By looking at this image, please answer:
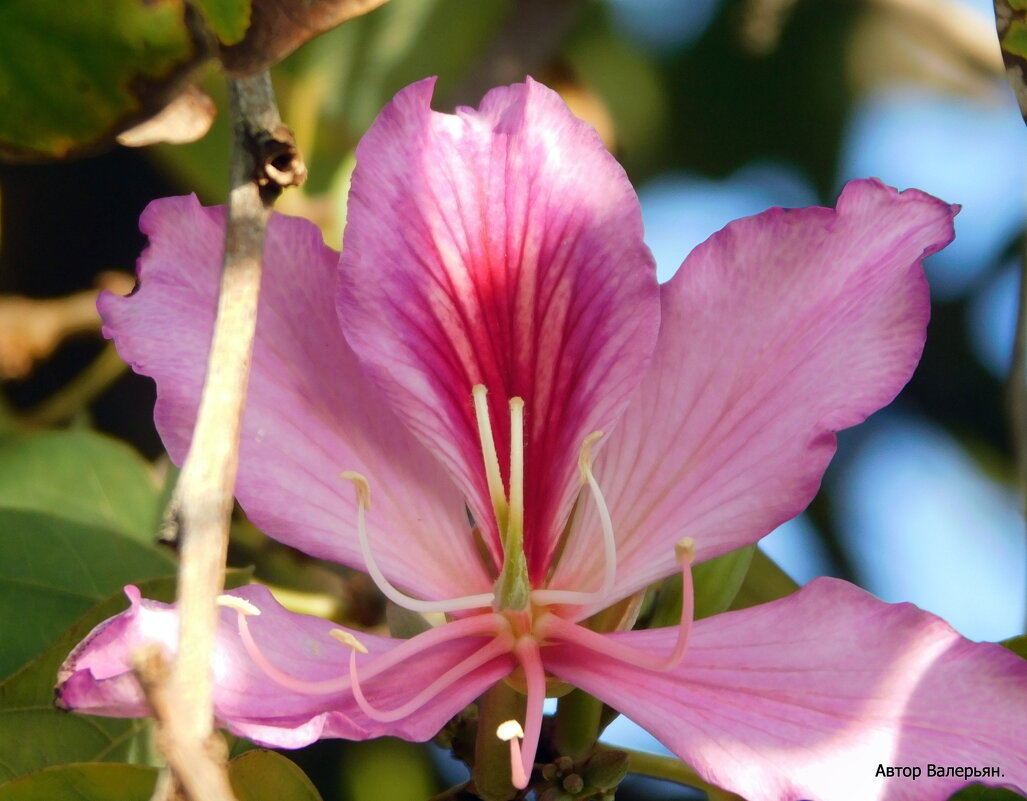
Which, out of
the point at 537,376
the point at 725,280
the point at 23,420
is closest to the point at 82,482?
the point at 23,420

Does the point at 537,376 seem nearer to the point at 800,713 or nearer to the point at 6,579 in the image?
the point at 800,713

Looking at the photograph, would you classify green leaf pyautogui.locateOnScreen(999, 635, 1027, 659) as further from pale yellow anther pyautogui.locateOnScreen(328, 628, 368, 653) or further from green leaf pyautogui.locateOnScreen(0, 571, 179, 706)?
green leaf pyautogui.locateOnScreen(0, 571, 179, 706)

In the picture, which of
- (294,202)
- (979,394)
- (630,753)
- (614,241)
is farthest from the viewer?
(979,394)

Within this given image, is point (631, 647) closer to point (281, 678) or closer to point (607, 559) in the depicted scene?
point (607, 559)

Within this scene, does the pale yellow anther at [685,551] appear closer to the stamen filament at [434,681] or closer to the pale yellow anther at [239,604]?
the stamen filament at [434,681]

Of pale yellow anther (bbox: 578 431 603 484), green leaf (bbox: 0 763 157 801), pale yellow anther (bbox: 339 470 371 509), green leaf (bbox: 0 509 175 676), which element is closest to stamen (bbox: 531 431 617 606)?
pale yellow anther (bbox: 578 431 603 484)

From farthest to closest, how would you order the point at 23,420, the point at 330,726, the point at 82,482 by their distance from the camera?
the point at 23,420, the point at 82,482, the point at 330,726
